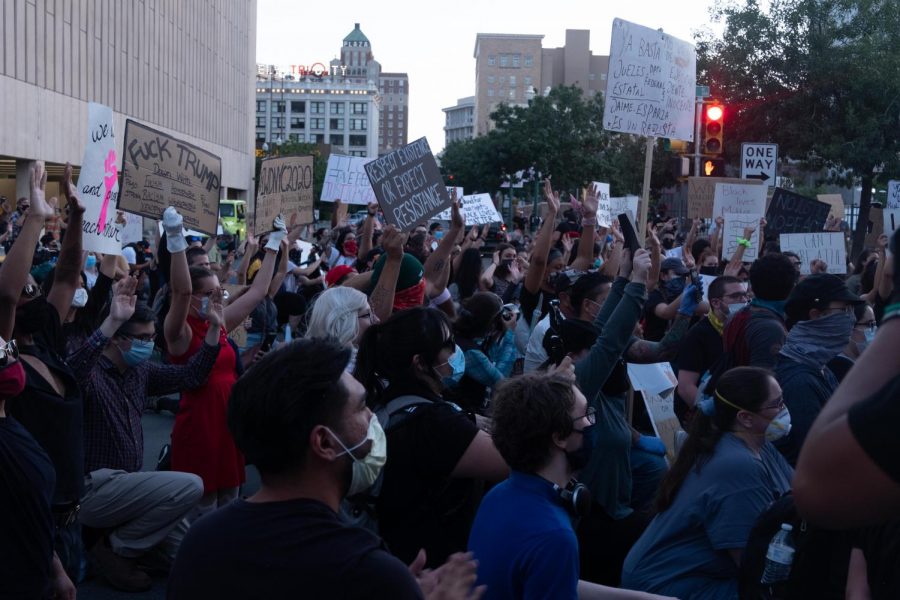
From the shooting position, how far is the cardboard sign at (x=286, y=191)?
1080 centimetres

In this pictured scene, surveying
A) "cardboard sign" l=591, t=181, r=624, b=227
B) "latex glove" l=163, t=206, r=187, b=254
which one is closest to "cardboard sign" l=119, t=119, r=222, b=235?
"latex glove" l=163, t=206, r=187, b=254

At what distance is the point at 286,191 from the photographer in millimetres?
10938

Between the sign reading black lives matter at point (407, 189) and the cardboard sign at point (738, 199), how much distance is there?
15.5 feet

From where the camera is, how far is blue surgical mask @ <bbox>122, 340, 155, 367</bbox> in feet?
18.8

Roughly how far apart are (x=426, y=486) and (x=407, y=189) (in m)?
5.86

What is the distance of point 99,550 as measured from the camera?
6.17 m

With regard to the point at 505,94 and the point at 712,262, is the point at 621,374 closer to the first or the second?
the point at 712,262

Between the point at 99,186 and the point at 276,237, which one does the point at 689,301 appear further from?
the point at 99,186

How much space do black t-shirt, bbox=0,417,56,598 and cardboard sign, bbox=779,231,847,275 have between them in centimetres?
946

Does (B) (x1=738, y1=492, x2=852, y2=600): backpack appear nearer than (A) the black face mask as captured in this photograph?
Yes

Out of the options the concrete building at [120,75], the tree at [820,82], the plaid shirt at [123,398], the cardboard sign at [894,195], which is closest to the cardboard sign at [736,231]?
the cardboard sign at [894,195]

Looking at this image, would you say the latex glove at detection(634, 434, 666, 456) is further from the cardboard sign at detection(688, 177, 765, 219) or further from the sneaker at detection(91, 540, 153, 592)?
the cardboard sign at detection(688, 177, 765, 219)

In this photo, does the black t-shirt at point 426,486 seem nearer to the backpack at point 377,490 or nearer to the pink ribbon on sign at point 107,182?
the backpack at point 377,490

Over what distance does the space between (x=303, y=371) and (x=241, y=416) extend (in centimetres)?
17
